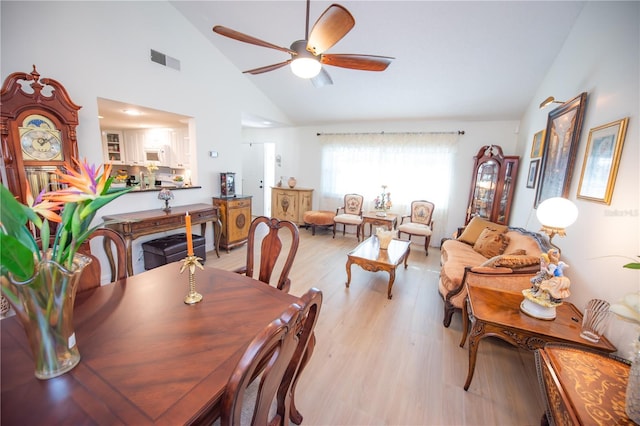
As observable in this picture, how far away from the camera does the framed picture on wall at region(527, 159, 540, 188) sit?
310 centimetres

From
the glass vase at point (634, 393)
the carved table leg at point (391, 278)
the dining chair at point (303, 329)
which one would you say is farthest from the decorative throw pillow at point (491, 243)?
the dining chair at point (303, 329)

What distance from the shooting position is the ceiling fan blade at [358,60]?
6.19ft

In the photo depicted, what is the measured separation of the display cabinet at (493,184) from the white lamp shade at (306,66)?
11.3ft

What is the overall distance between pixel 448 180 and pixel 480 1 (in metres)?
2.83

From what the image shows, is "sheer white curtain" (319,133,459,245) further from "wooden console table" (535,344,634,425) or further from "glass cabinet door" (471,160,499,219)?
"wooden console table" (535,344,634,425)

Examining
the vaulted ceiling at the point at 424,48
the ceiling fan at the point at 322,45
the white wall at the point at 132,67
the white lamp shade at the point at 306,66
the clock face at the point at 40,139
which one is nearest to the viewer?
the ceiling fan at the point at 322,45

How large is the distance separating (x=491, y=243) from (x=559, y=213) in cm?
150

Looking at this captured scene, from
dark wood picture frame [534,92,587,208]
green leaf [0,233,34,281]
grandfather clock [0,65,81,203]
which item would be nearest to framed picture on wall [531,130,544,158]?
dark wood picture frame [534,92,587,208]

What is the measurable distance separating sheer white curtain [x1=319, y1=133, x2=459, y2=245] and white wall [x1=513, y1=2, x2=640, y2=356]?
2252 mm

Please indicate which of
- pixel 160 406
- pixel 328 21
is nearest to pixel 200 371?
pixel 160 406

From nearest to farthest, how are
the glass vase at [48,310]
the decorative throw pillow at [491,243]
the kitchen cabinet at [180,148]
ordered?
the glass vase at [48,310] < the decorative throw pillow at [491,243] < the kitchen cabinet at [180,148]

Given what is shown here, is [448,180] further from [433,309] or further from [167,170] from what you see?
[167,170]

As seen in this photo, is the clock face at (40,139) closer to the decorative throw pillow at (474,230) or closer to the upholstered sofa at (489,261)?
the upholstered sofa at (489,261)

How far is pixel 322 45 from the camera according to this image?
1.71m
